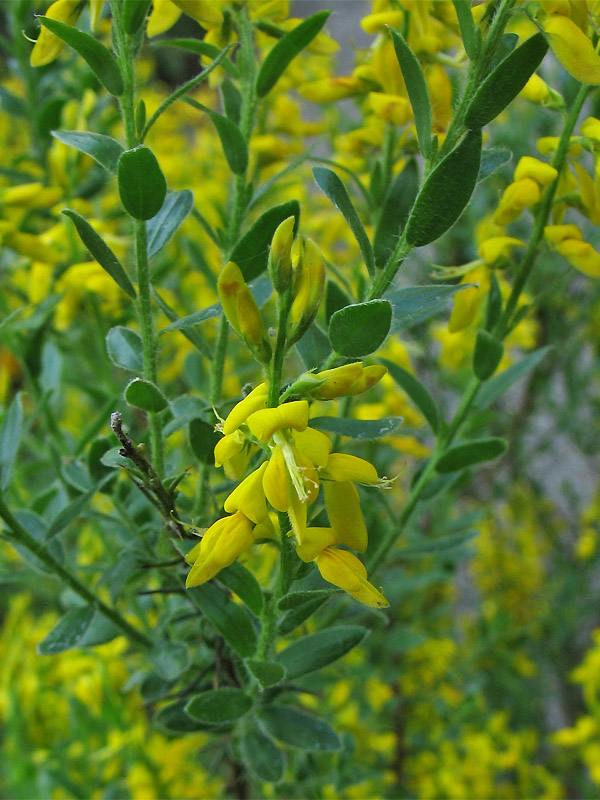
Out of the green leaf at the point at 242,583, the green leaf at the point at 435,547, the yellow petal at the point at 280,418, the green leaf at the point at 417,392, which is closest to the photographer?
the yellow petal at the point at 280,418

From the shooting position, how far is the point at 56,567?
19.2 inches

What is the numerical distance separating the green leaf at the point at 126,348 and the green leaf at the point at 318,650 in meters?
0.19

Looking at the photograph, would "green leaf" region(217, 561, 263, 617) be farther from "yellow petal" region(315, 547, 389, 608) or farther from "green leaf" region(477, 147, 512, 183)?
"green leaf" region(477, 147, 512, 183)

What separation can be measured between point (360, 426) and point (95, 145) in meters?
0.19

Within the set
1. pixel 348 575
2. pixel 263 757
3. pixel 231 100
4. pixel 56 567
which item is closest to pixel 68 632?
pixel 56 567

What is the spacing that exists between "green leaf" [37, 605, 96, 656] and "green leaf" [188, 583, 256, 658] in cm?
10

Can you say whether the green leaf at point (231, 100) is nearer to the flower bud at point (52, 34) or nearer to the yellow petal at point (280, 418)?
the flower bud at point (52, 34)

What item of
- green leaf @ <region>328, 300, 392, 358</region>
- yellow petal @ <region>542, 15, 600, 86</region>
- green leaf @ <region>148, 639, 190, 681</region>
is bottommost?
green leaf @ <region>148, 639, 190, 681</region>

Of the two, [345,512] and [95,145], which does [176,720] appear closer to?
[345,512]

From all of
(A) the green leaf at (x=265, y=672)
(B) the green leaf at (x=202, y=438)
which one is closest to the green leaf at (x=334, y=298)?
(B) the green leaf at (x=202, y=438)

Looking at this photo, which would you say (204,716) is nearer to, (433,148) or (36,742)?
(433,148)

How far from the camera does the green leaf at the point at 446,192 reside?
33 cm

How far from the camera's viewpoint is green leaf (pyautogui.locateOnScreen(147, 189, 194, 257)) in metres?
0.42

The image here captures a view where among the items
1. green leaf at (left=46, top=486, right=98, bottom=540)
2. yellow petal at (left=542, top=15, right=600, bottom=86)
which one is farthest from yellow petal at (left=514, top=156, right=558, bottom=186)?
green leaf at (left=46, top=486, right=98, bottom=540)
